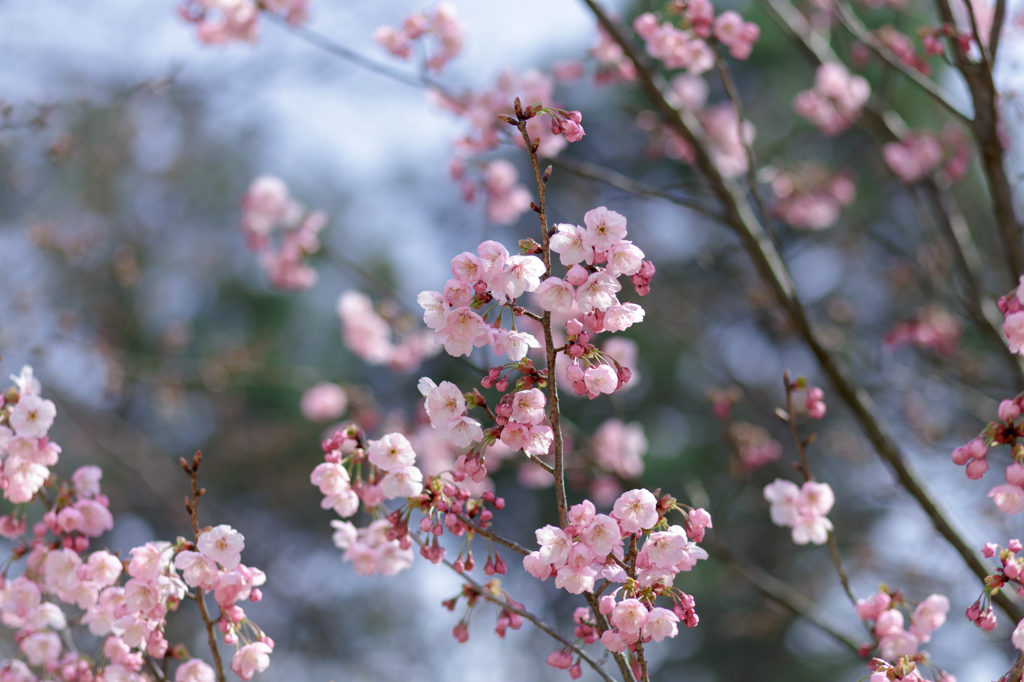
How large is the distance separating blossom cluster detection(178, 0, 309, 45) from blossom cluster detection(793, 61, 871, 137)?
2.15 meters

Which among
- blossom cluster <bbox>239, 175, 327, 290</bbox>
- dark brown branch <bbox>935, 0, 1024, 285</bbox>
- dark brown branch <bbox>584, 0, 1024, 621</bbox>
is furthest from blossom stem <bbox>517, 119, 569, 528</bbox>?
blossom cluster <bbox>239, 175, 327, 290</bbox>

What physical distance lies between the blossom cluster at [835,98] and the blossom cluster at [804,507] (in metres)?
1.90

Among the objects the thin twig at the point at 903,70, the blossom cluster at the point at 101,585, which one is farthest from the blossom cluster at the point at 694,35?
the blossom cluster at the point at 101,585

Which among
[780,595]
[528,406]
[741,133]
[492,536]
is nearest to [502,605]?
[492,536]

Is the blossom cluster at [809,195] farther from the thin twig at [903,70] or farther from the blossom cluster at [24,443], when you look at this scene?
the blossom cluster at [24,443]

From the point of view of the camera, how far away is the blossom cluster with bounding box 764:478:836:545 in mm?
2004

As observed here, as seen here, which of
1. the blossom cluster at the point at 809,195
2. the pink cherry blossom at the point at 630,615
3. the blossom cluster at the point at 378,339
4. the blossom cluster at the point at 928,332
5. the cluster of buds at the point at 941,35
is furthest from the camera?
the blossom cluster at the point at 809,195

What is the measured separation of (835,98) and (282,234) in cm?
256

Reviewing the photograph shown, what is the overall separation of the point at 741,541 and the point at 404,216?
19.9 ft

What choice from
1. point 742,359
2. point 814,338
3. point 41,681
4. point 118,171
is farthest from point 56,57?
point 742,359

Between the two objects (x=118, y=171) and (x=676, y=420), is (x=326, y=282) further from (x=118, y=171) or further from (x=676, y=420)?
(x=676, y=420)

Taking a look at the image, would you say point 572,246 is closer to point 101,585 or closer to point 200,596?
point 200,596

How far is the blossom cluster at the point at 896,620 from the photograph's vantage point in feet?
5.86

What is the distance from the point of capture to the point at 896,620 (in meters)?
1.83
